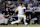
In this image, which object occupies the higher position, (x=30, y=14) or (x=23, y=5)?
(x=23, y=5)

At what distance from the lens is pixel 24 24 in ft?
25.9

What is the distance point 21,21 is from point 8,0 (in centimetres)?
150

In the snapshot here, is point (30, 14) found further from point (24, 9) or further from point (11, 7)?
point (11, 7)

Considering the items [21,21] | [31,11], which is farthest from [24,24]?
[31,11]

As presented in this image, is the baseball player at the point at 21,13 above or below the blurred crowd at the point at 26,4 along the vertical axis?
below

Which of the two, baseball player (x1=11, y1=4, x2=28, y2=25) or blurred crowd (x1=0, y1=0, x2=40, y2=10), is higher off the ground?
blurred crowd (x1=0, y1=0, x2=40, y2=10)

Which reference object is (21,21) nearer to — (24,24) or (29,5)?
(24,24)

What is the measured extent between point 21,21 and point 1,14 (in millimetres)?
1291

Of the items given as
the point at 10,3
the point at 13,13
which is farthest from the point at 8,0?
the point at 13,13

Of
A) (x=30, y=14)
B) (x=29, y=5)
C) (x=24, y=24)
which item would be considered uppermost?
(x=29, y=5)

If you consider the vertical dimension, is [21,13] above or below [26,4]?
below

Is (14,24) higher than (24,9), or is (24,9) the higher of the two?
(24,9)

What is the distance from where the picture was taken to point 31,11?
792 centimetres

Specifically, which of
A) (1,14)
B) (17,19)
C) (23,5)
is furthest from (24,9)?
(1,14)
